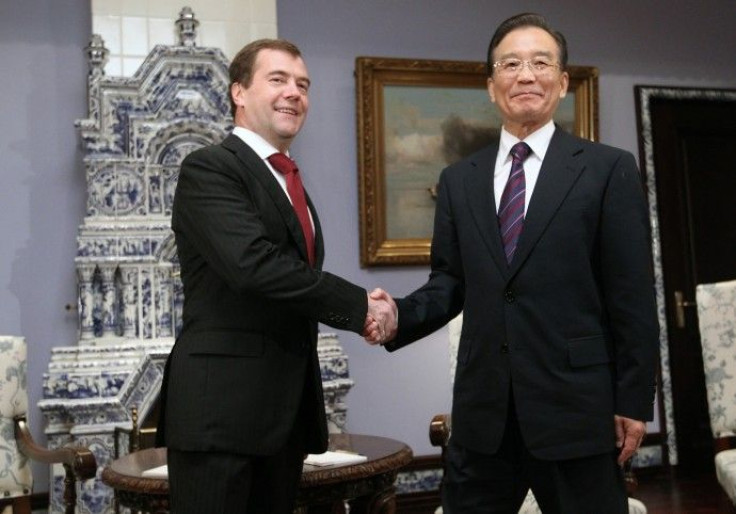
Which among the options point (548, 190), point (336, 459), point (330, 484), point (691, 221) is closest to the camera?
point (548, 190)

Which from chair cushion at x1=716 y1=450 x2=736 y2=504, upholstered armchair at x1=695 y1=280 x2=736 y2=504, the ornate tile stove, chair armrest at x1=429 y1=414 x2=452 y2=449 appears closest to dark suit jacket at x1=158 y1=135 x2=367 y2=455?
chair armrest at x1=429 y1=414 x2=452 y2=449

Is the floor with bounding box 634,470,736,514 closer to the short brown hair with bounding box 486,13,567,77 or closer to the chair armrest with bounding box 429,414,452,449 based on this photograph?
the chair armrest with bounding box 429,414,452,449

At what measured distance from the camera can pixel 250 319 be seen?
6.79 ft

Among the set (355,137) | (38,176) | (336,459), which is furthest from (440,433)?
(38,176)

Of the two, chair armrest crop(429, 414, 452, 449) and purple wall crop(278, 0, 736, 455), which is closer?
chair armrest crop(429, 414, 452, 449)

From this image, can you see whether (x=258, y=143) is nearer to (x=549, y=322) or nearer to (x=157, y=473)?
(x=549, y=322)

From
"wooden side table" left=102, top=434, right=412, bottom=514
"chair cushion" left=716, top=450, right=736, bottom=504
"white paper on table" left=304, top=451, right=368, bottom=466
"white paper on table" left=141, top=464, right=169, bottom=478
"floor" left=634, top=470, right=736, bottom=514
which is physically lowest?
"floor" left=634, top=470, right=736, bottom=514

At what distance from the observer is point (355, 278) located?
5281mm

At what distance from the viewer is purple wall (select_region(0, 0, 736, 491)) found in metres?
4.77

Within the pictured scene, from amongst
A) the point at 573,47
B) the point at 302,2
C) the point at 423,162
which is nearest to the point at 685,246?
the point at 573,47

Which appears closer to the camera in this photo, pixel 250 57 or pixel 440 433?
pixel 250 57

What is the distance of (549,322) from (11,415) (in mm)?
2320

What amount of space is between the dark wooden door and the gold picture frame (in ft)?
3.97

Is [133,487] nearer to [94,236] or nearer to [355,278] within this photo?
[94,236]
